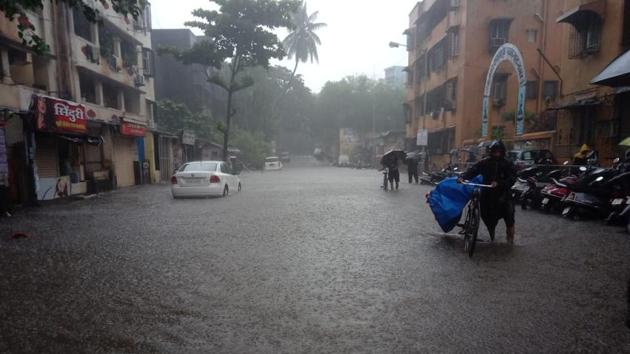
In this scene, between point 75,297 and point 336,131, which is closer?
point 75,297

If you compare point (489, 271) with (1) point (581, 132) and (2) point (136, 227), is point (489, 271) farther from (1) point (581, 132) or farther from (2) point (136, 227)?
(1) point (581, 132)

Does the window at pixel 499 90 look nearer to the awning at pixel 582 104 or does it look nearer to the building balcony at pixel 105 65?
the awning at pixel 582 104

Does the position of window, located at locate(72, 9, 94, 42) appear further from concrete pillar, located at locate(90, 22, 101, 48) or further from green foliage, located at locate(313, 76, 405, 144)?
green foliage, located at locate(313, 76, 405, 144)

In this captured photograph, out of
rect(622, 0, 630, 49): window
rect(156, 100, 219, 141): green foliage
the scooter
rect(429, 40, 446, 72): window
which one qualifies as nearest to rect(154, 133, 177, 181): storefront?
rect(156, 100, 219, 141): green foliage

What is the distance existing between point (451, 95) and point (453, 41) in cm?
367

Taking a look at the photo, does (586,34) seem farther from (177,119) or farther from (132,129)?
(177,119)

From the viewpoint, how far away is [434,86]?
3356 cm

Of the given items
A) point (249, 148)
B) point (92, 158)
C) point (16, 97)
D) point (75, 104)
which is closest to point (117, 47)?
point (92, 158)

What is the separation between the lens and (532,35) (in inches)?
1075

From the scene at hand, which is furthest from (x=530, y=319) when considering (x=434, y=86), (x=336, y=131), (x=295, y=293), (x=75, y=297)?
(x=336, y=131)

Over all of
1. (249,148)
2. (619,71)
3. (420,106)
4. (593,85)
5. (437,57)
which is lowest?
(249,148)

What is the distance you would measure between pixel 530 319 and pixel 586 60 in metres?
16.4

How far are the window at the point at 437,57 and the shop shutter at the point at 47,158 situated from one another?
25925 mm

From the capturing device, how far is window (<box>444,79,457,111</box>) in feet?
94.6
